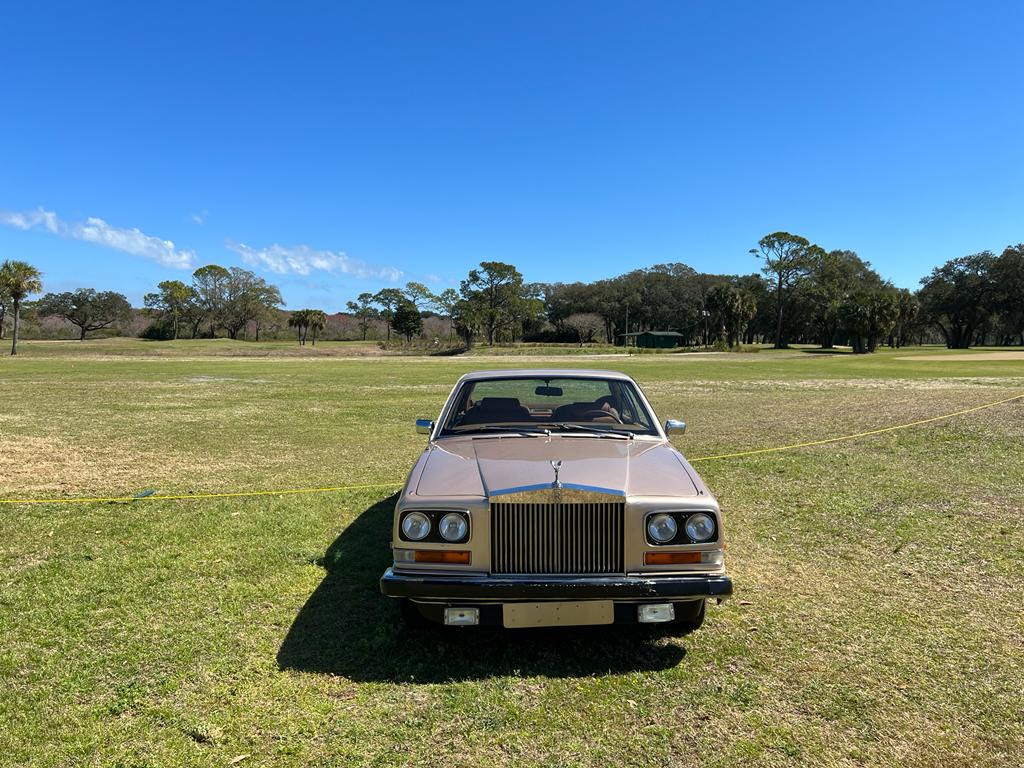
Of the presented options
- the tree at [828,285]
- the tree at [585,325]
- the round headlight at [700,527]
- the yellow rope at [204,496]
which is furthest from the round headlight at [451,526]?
the tree at [585,325]

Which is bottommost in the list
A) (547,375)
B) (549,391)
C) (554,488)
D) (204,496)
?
(204,496)

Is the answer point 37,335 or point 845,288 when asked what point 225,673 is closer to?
point 845,288

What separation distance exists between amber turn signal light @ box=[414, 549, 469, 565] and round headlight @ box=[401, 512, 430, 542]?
0.26ft

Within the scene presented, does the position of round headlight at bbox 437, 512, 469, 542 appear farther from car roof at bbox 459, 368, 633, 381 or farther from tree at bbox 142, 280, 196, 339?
tree at bbox 142, 280, 196, 339

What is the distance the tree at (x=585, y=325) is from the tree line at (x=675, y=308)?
30 centimetres

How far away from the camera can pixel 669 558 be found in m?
3.34

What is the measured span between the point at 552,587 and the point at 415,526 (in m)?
0.82

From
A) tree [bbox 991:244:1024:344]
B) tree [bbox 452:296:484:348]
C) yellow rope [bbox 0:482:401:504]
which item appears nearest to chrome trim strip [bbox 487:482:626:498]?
yellow rope [bbox 0:482:401:504]

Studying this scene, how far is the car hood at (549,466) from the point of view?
3402 millimetres

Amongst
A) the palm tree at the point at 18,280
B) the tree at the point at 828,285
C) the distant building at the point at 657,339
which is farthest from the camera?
the distant building at the point at 657,339

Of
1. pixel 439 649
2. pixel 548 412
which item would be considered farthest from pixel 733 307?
pixel 439 649

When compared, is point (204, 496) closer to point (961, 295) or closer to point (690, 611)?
point (690, 611)

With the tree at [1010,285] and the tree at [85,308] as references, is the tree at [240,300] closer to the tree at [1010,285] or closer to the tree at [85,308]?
the tree at [85,308]

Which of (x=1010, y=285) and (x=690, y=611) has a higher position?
(x=1010, y=285)
